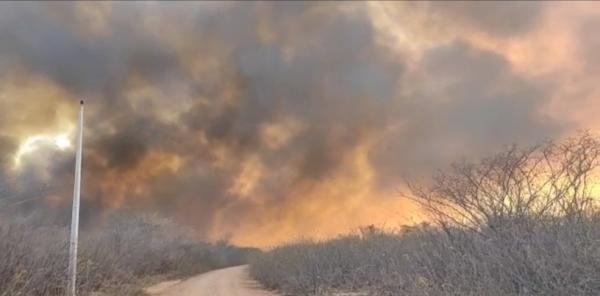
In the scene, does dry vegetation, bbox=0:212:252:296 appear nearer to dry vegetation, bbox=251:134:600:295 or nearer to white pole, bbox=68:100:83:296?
white pole, bbox=68:100:83:296

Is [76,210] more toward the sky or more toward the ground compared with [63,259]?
more toward the sky

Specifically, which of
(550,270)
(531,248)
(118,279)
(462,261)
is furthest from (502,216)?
(118,279)

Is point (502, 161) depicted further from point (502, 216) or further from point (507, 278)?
point (507, 278)

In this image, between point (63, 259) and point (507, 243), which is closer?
point (507, 243)

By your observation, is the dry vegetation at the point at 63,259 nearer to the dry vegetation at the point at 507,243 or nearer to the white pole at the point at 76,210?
the white pole at the point at 76,210

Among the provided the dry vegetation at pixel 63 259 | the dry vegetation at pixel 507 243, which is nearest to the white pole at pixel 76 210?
the dry vegetation at pixel 63 259

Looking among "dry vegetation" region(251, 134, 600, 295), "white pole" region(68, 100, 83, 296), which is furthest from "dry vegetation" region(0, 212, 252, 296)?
"dry vegetation" region(251, 134, 600, 295)

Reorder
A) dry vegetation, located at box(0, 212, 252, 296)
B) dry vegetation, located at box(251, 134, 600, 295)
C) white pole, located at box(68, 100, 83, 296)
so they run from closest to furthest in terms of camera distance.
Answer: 1. dry vegetation, located at box(251, 134, 600, 295)
2. dry vegetation, located at box(0, 212, 252, 296)
3. white pole, located at box(68, 100, 83, 296)

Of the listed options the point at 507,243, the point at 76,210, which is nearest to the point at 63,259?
the point at 76,210

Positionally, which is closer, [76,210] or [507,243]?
[507,243]

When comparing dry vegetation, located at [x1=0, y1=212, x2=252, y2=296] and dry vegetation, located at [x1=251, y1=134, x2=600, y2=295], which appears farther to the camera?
dry vegetation, located at [x1=0, y1=212, x2=252, y2=296]

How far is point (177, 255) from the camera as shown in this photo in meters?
59.8

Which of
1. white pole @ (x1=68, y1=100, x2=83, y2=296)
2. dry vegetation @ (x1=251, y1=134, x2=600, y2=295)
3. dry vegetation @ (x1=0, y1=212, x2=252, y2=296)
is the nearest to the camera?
dry vegetation @ (x1=251, y1=134, x2=600, y2=295)

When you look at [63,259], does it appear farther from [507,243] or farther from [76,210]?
[507,243]
